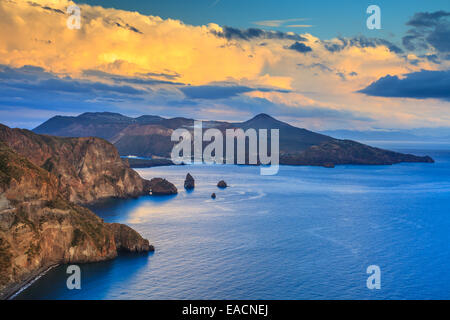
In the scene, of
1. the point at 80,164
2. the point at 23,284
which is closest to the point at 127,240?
the point at 23,284

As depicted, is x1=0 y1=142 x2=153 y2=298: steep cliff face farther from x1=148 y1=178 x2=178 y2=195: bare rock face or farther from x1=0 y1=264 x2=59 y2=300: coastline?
x1=148 y1=178 x2=178 y2=195: bare rock face

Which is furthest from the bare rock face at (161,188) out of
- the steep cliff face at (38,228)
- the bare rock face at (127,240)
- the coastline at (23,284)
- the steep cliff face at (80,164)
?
the coastline at (23,284)

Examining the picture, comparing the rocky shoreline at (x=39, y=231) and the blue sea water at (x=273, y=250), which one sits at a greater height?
the rocky shoreline at (x=39, y=231)

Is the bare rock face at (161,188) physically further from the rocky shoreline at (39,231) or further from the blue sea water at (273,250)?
the rocky shoreline at (39,231)

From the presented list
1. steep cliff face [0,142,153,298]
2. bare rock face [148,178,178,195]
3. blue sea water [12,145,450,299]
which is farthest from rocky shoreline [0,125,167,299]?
bare rock face [148,178,178,195]

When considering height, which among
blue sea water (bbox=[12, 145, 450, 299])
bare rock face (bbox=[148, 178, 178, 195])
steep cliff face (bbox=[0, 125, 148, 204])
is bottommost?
blue sea water (bbox=[12, 145, 450, 299])
